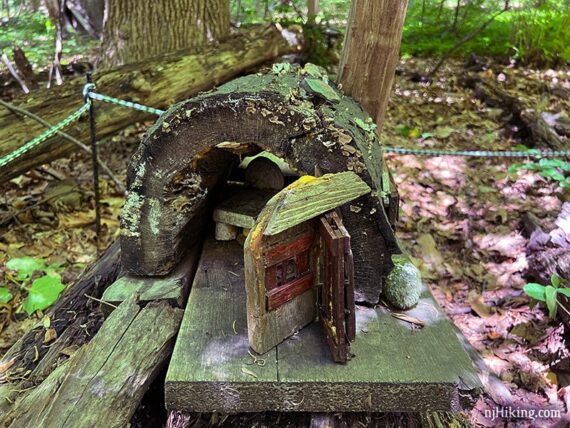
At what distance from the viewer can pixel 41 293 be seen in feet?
9.90

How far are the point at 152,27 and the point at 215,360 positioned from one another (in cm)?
441

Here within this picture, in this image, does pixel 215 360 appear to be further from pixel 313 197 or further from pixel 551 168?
pixel 551 168

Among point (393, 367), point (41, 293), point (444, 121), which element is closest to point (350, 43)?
point (393, 367)

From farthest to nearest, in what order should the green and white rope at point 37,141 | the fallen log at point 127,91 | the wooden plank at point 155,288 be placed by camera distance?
1. the fallen log at point 127,91
2. the green and white rope at point 37,141
3. the wooden plank at point 155,288

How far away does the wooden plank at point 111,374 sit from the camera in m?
1.65

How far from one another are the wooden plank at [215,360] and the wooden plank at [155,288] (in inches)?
3.3

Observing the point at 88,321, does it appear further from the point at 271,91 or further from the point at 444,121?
the point at 444,121

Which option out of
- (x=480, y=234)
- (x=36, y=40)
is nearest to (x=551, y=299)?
(x=480, y=234)

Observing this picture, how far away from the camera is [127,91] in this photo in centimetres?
438

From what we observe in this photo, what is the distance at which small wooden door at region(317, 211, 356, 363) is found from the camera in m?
1.61

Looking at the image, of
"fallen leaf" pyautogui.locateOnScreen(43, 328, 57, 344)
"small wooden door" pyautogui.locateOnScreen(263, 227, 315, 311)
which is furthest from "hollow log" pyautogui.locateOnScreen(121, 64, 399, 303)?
"fallen leaf" pyautogui.locateOnScreen(43, 328, 57, 344)

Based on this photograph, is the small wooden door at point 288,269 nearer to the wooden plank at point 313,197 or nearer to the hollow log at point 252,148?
the wooden plank at point 313,197

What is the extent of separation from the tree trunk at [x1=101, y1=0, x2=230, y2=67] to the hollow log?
3320 millimetres

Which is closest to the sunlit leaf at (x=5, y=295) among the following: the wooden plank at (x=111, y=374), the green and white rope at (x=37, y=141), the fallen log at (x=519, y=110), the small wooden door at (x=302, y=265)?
the green and white rope at (x=37, y=141)
